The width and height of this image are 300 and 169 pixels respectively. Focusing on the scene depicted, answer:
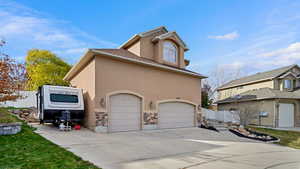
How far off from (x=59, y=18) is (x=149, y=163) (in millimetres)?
12051

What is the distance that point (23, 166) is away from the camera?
170 inches

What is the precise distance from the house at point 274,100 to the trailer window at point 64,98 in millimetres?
18897

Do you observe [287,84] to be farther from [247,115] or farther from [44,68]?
[44,68]

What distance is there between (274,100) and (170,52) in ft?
42.5

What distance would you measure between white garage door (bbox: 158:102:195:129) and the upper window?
12.2ft

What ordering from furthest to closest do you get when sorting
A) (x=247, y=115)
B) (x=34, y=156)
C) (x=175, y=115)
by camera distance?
(x=247, y=115) → (x=175, y=115) → (x=34, y=156)

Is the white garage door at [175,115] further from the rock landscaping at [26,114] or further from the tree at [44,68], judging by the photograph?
the tree at [44,68]

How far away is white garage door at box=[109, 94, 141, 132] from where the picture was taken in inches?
425

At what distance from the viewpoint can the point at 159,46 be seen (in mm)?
14461

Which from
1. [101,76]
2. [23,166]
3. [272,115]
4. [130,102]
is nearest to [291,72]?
[272,115]

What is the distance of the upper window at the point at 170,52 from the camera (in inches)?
590

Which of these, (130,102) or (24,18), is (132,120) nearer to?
(130,102)

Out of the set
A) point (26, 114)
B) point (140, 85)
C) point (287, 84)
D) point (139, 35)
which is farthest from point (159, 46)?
point (287, 84)

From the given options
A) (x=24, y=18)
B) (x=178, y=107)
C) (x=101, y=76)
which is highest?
(x=24, y=18)
